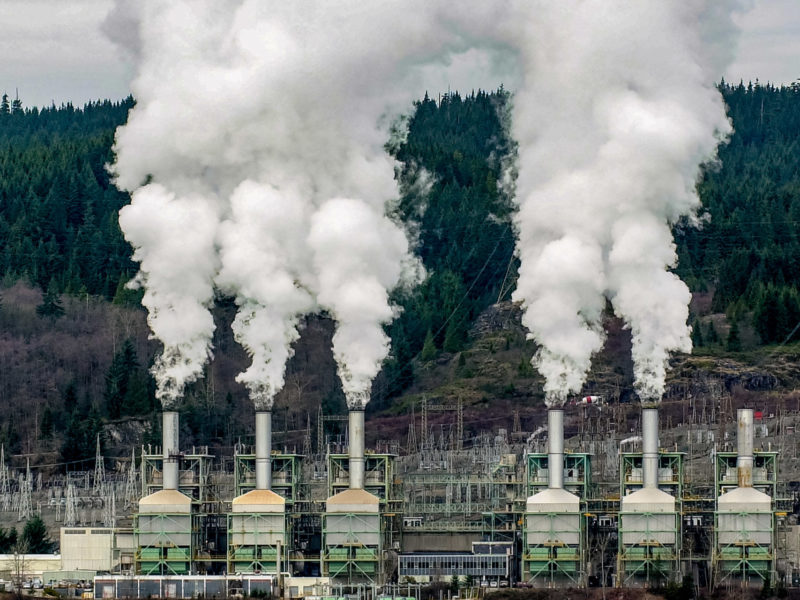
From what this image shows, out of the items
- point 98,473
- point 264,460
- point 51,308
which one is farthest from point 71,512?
point 51,308

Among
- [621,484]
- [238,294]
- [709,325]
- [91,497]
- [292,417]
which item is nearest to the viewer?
[621,484]

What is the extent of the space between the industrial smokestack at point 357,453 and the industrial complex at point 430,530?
0.08 meters

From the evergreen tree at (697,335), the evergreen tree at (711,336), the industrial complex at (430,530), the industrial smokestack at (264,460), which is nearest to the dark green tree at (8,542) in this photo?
the industrial complex at (430,530)

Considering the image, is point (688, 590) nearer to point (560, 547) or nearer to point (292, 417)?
point (560, 547)

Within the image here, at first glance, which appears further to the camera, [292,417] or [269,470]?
[292,417]

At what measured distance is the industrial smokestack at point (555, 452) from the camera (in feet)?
357

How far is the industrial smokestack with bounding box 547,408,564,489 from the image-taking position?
357ft

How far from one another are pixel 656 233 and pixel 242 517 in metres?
28.5

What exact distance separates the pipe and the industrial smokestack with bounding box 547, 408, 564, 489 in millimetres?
4616

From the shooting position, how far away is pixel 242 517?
11000cm

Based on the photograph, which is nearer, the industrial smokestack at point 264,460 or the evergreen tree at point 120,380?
the industrial smokestack at point 264,460

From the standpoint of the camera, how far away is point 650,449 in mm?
108062

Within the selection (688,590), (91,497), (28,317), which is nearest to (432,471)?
(91,497)

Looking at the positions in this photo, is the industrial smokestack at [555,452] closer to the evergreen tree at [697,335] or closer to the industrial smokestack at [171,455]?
the industrial smokestack at [171,455]
